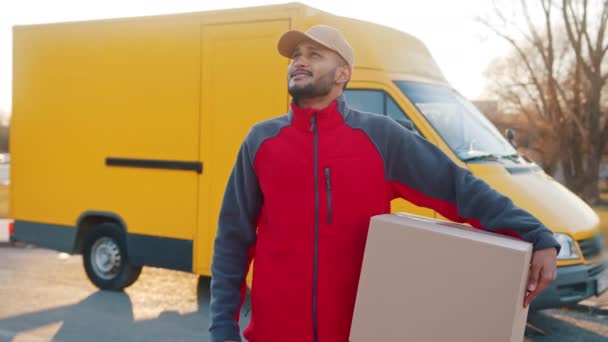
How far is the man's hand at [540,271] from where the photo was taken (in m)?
2.09

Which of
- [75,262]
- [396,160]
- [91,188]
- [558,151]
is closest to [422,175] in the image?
[396,160]

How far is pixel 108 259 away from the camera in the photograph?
25.5ft

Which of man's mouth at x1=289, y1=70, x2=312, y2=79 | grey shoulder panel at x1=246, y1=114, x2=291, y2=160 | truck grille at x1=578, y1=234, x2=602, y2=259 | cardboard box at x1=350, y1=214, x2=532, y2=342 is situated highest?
man's mouth at x1=289, y1=70, x2=312, y2=79

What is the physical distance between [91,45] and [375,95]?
3044 millimetres

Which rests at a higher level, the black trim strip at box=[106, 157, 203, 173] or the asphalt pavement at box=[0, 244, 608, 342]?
the black trim strip at box=[106, 157, 203, 173]

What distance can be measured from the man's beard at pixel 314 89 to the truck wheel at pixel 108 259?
5.38 metres

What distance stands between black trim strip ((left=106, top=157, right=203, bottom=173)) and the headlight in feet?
10.1

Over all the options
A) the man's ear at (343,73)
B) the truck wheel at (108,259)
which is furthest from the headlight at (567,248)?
the truck wheel at (108,259)

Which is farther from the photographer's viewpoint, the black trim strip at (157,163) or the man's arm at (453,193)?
the black trim strip at (157,163)

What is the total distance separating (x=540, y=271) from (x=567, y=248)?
3916 mm

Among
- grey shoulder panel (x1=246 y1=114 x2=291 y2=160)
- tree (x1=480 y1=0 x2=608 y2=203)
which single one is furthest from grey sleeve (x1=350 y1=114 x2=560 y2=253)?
tree (x1=480 y1=0 x2=608 y2=203)

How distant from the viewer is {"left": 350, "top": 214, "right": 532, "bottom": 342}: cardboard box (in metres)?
2.05

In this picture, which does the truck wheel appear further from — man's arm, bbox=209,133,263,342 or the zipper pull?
the zipper pull

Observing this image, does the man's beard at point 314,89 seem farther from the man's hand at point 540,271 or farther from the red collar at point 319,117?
the man's hand at point 540,271
